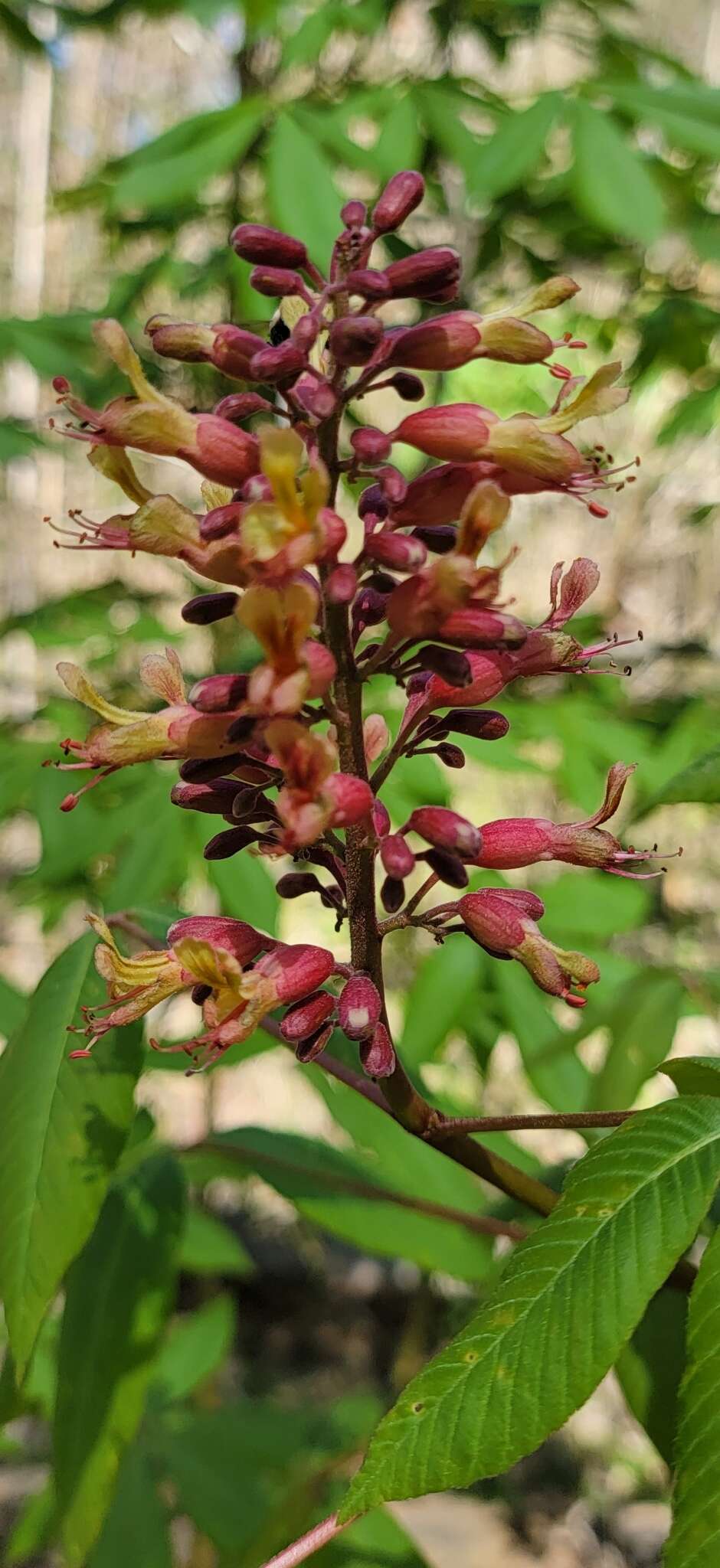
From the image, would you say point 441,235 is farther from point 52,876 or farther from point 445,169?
point 52,876

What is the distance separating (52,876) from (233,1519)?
1484 mm

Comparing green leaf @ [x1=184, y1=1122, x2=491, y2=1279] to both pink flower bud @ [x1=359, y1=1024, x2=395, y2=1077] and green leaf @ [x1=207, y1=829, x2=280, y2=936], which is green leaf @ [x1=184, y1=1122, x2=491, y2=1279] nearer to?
green leaf @ [x1=207, y1=829, x2=280, y2=936]

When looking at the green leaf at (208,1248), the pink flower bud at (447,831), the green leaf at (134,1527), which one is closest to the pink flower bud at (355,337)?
the pink flower bud at (447,831)

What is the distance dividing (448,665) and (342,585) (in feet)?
0.45

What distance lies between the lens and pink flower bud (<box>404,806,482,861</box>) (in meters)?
1.21

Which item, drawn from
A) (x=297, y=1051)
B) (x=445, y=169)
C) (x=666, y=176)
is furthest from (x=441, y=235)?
(x=297, y=1051)

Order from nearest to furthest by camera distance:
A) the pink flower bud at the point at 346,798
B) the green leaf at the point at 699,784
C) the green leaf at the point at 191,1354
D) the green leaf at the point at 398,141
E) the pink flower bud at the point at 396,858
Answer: the pink flower bud at the point at 346,798 → the pink flower bud at the point at 396,858 → the green leaf at the point at 699,784 → the green leaf at the point at 398,141 → the green leaf at the point at 191,1354

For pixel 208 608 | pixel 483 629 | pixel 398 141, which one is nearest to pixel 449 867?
pixel 483 629

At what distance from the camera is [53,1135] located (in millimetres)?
1281

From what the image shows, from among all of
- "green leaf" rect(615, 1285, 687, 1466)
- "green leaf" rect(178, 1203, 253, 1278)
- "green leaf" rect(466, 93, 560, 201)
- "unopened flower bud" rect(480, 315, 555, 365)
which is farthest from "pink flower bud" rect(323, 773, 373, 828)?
"green leaf" rect(466, 93, 560, 201)

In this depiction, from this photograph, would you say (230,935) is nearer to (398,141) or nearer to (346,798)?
(346,798)

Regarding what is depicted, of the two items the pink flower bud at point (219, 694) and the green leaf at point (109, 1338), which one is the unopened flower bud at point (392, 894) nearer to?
the pink flower bud at point (219, 694)

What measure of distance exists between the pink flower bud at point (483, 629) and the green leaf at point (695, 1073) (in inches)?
17.6

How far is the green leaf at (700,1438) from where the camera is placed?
83cm
